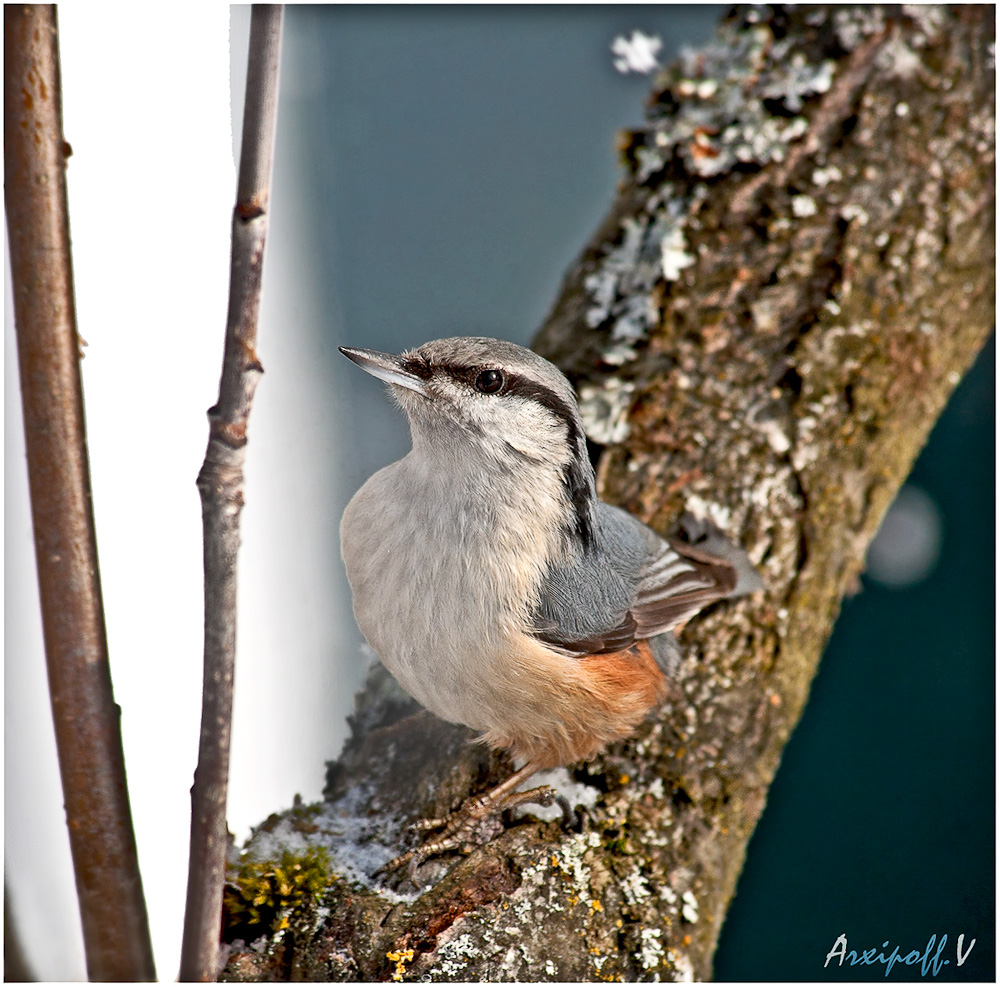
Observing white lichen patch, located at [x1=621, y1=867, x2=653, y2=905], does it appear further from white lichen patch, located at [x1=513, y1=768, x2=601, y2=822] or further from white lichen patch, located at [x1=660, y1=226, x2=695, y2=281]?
white lichen patch, located at [x1=660, y1=226, x2=695, y2=281]

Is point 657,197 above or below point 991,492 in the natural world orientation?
above

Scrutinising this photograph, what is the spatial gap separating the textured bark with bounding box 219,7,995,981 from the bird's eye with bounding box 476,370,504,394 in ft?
1.87

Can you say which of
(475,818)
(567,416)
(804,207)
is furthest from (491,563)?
(804,207)

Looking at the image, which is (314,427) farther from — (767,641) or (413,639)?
(767,641)

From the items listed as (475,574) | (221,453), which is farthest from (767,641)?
(221,453)

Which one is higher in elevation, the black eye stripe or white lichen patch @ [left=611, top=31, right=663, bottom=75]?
white lichen patch @ [left=611, top=31, right=663, bottom=75]

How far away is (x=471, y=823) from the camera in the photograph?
1367 mm

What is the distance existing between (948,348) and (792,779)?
1.24 metres

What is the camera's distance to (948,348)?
2.02 metres

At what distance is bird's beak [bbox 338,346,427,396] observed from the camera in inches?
44.6

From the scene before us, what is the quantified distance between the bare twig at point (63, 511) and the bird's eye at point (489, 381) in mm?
536

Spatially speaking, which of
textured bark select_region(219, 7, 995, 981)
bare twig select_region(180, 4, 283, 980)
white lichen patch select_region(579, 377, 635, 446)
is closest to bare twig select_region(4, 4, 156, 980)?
bare twig select_region(180, 4, 283, 980)

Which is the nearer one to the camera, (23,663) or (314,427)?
(23,663)

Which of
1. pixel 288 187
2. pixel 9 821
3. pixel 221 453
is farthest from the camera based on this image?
pixel 288 187
